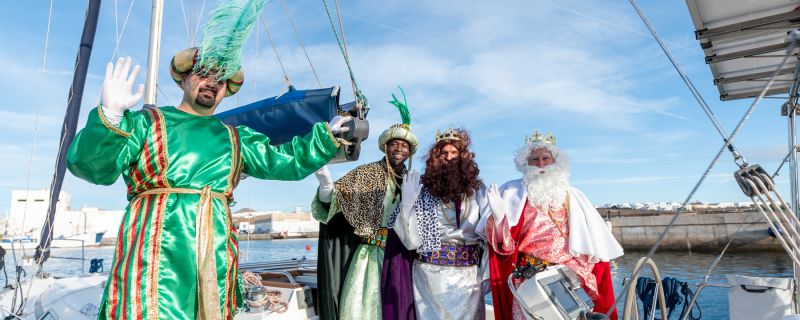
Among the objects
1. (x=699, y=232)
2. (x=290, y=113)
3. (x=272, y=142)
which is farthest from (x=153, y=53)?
(x=699, y=232)

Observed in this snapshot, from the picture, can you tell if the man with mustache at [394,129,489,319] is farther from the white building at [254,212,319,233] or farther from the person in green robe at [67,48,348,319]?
the white building at [254,212,319,233]

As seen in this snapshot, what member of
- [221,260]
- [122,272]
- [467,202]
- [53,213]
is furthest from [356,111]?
[53,213]

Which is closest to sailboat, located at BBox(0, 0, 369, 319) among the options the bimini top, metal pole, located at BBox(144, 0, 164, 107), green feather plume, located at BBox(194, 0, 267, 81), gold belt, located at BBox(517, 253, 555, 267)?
metal pole, located at BBox(144, 0, 164, 107)

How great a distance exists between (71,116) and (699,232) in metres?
28.0

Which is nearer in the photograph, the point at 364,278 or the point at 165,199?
the point at 165,199

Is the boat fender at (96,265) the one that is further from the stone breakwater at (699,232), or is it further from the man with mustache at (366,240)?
the stone breakwater at (699,232)

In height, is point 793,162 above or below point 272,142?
below

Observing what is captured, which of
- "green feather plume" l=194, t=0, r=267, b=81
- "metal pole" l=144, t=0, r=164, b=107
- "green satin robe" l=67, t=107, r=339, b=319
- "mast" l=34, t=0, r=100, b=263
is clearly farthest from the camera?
"mast" l=34, t=0, r=100, b=263

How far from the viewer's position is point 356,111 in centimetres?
269

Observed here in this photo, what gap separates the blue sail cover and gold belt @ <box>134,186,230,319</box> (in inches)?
49.6

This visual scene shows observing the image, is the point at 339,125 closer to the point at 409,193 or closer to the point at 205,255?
the point at 205,255

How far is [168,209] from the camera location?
5.13 feet

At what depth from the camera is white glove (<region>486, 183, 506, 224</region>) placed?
2.51 meters

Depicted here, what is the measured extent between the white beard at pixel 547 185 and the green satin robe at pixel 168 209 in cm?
159
